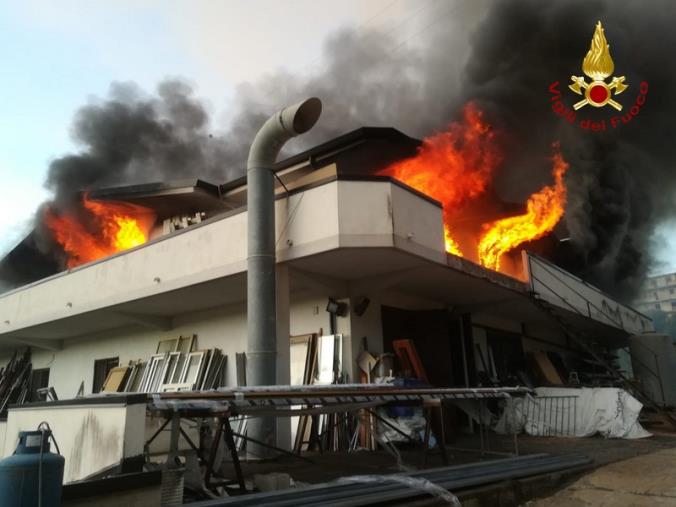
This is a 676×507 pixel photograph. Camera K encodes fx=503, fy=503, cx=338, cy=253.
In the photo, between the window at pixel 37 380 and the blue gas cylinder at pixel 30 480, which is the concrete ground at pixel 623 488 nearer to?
the blue gas cylinder at pixel 30 480

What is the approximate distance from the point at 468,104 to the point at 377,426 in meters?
14.4

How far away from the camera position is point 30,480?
10.8 feet

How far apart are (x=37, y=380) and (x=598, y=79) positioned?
2405cm

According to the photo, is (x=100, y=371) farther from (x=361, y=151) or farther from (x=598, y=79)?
(x=598, y=79)

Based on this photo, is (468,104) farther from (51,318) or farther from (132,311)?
(51,318)

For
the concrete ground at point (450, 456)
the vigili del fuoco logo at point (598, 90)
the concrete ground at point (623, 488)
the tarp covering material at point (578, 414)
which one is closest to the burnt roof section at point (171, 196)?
the concrete ground at point (450, 456)

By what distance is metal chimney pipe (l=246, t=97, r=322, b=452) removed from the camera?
8312 mm

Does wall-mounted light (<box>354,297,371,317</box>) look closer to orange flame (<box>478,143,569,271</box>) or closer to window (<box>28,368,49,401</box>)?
orange flame (<box>478,143,569,271</box>)

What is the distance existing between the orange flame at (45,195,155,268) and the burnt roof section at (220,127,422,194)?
5328 mm

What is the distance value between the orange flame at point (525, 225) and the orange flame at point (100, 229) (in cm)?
Answer: 1133

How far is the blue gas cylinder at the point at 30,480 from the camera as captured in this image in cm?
326

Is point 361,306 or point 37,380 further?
point 37,380

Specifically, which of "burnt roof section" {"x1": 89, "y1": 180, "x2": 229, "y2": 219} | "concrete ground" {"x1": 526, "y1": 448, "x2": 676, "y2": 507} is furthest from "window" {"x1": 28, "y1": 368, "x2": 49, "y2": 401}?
"concrete ground" {"x1": 526, "y1": 448, "x2": 676, "y2": 507}

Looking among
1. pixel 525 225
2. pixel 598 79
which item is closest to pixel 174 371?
pixel 525 225
